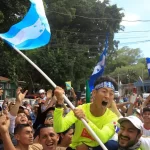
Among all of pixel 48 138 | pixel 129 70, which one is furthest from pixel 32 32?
pixel 129 70

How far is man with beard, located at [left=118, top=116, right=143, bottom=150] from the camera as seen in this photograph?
361 cm

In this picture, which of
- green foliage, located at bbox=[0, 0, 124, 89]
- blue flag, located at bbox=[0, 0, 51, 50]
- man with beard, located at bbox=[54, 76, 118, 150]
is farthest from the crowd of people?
green foliage, located at bbox=[0, 0, 124, 89]

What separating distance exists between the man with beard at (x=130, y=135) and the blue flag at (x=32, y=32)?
1996mm

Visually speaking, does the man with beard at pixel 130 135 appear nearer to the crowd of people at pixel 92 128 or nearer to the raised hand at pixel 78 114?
the crowd of people at pixel 92 128

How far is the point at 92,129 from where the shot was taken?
422 cm

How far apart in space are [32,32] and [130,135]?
7.67 feet

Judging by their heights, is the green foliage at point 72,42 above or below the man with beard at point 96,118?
above

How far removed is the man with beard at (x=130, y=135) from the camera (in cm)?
361

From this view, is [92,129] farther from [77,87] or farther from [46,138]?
[77,87]

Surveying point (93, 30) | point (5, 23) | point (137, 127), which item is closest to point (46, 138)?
point (137, 127)

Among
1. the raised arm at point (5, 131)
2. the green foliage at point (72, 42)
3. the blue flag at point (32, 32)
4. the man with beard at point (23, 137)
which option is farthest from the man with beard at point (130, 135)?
the green foliage at point (72, 42)

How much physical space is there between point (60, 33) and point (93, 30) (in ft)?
16.5

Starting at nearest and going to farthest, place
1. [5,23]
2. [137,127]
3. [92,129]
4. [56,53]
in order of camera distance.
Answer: [137,127]
[92,129]
[5,23]
[56,53]

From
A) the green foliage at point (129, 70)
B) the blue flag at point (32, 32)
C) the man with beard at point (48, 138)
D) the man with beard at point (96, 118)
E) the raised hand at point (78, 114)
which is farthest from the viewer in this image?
the green foliage at point (129, 70)
